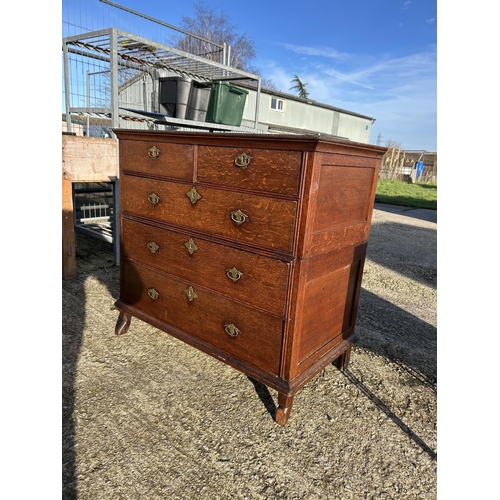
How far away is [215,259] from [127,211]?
3.08ft

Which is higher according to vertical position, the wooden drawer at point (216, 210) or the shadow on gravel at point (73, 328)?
the wooden drawer at point (216, 210)

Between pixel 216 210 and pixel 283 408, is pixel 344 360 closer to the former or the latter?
pixel 283 408

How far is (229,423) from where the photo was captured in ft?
6.68

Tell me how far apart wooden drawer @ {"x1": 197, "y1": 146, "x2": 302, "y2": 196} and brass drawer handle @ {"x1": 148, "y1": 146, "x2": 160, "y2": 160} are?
391 millimetres

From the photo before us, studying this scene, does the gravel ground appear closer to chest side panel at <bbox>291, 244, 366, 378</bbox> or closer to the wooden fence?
chest side panel at <bbox>291, 244, 366, 378</bbox>

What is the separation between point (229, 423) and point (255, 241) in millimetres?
997

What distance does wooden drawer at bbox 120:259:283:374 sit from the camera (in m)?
2.08

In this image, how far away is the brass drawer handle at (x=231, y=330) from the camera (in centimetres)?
220

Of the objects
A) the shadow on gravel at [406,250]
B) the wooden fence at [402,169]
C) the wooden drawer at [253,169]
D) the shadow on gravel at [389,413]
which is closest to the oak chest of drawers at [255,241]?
the wooden drawer at [253,169]

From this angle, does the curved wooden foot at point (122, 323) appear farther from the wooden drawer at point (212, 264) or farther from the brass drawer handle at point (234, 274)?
the brass drawer handle at point (234, 274)

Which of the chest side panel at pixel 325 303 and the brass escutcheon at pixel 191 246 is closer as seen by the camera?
the chest side panel at pixel 325 303

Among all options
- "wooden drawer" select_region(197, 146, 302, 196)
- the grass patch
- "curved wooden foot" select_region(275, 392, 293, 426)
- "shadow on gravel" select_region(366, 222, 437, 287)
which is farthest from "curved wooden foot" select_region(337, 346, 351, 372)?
the grass patch

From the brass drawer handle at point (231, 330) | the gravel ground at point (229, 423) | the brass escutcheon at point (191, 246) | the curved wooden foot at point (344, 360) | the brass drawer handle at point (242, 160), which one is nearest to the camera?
the gravel ground at point (229, 423)
